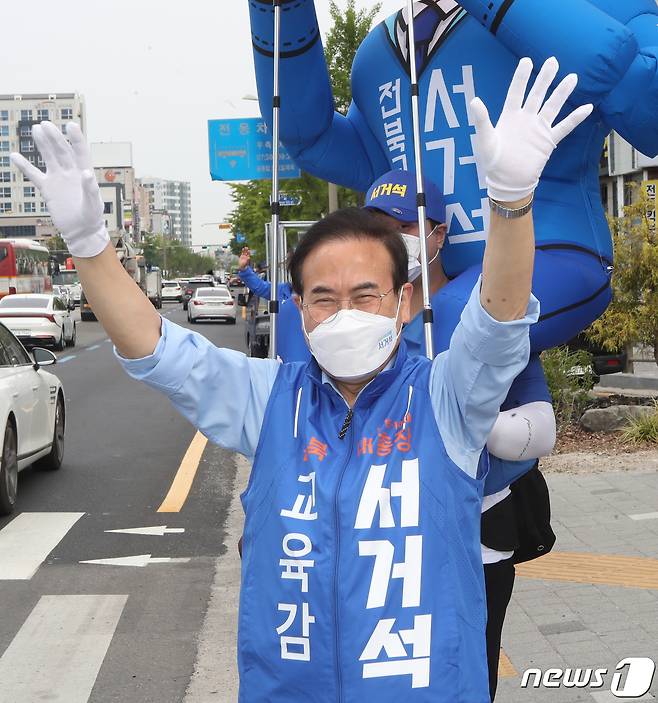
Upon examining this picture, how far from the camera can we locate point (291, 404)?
2.12 meters

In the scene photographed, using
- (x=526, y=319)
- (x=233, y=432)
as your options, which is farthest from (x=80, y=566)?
(x=526, y=319)

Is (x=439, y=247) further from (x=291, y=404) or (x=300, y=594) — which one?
(x=300, y=594)

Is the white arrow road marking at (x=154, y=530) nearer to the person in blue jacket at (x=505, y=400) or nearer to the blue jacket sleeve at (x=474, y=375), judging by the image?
the person in blue jacket at (x=505, y=400)

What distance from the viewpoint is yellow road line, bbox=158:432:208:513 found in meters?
8.41

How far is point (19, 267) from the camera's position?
36.8 m

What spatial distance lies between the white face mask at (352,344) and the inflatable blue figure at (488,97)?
856 mm

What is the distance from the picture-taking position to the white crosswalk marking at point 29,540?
643 centimetres

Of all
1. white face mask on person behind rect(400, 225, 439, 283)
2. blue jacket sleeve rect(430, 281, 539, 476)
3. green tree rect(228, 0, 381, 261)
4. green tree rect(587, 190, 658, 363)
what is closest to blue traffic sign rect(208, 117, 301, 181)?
green tree rect(228, 0, 381, 261)

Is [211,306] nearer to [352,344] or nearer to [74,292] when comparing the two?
[74,292]

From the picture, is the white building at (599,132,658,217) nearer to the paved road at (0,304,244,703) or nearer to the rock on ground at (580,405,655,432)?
the rock on ground at (580,405,655,432)

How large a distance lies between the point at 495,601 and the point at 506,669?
174cm

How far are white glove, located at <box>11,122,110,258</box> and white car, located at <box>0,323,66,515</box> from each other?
6.14 metres

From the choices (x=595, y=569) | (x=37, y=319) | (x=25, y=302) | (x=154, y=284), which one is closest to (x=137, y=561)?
(x=595, y=569)

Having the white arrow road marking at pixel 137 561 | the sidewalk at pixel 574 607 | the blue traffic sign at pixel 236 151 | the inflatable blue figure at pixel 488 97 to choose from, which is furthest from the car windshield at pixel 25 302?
the inflatable blue figure at pixel 488 97
